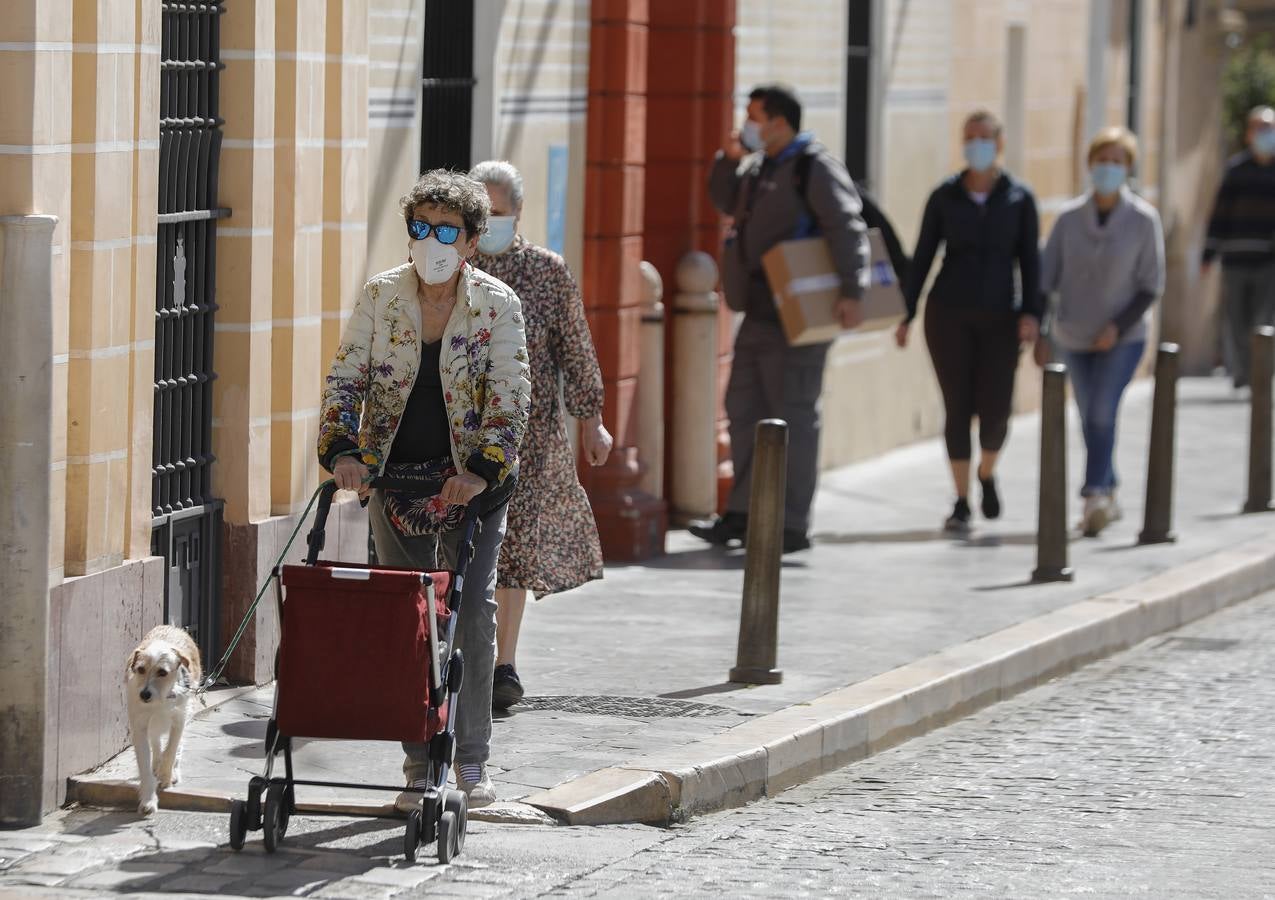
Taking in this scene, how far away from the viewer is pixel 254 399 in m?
9.18

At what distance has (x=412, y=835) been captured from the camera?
6.96 m

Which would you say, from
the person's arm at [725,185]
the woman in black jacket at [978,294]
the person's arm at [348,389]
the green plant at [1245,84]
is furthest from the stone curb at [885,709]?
the green plant at [1245,84]

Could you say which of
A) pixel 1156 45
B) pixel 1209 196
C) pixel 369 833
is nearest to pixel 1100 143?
pixel 369 833

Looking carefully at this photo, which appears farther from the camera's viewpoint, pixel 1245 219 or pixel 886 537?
pixel 1245 219

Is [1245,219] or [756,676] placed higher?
[1245,219]

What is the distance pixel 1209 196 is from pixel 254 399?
59.9 feet

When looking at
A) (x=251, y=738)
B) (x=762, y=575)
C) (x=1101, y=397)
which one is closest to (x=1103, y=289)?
(x=1101, y=397)

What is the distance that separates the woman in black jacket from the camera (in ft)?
45.7

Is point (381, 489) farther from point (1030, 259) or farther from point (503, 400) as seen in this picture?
point (1030, 259)

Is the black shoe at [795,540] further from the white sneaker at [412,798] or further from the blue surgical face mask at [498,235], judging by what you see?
the white sneaker at [412,798]

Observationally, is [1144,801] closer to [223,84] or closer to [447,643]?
[447,643]

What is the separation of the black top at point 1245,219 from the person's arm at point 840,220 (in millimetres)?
9828

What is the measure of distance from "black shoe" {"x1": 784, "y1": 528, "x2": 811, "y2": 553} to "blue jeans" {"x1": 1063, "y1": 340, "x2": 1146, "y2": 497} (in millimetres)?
2002

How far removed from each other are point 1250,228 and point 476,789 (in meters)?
15.6
